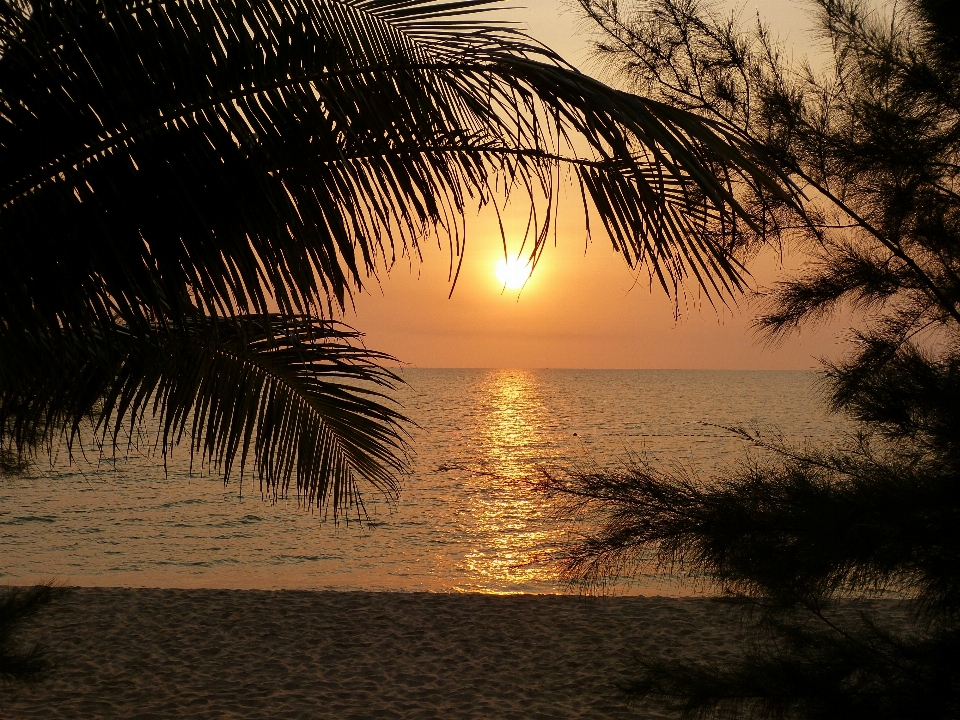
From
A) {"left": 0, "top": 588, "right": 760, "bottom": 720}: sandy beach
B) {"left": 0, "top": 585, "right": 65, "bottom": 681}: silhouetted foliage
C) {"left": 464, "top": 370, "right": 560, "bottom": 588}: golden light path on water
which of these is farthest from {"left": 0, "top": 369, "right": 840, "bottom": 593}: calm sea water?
{"left": 0, "top": 585, "right": 65, "bottom": 681}: silhouetted foliage

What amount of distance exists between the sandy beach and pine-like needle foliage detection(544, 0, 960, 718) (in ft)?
4.69

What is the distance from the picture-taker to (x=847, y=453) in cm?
469

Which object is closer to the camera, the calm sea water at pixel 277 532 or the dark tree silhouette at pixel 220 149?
the dark tree silhouette at pixel 220 149

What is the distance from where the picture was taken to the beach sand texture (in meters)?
6.36

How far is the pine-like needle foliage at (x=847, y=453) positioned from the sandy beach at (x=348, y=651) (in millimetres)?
1431

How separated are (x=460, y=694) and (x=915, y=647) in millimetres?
3510

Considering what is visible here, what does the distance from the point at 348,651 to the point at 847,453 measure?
472cm

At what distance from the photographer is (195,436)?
3.22 metres

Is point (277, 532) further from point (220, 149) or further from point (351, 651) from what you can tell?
point (220, 149)

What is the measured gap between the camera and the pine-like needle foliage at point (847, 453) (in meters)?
4.00

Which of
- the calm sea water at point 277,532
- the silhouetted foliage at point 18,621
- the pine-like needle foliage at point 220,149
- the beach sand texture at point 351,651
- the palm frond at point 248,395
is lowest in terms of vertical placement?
the calm sea water at point 277,532

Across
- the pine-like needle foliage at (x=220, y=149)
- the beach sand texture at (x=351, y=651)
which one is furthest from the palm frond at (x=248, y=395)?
the beach sand texture at (x=351, y=651)

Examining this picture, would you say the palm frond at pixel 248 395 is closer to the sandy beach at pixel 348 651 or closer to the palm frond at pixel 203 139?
the palm frond at pixel 203 139

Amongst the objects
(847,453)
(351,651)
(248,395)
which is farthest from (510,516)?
(248,395)
